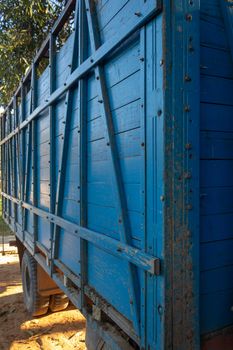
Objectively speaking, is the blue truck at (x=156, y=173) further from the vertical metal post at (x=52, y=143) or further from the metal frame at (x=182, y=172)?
the vertical metal post at (x=52, y=143)

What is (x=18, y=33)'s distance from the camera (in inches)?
323

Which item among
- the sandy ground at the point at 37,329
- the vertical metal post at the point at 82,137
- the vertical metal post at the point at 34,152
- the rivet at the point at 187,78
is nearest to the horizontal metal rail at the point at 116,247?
the vertical metal post at the point at 82,137

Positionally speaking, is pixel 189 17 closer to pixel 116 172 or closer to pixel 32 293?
pixel 116 172

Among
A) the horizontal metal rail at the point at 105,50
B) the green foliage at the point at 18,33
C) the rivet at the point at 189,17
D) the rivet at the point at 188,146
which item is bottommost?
the rivet at the point at 188,146

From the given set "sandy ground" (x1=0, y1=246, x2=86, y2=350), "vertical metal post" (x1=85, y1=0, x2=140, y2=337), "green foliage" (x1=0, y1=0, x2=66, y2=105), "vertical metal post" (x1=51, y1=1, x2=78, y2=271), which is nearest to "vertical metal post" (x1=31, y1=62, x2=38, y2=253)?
"vertical metal post" (x1=51, y1=1, x2=78, y2=271)

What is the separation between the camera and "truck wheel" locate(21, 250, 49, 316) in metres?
4.61

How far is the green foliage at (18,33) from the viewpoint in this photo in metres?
7.98

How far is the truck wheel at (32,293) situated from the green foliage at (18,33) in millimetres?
5317

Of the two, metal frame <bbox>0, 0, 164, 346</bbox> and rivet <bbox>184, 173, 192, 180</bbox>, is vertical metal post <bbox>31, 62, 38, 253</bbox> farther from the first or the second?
rivet <bbox>184, 173, 192, 180</bbox>

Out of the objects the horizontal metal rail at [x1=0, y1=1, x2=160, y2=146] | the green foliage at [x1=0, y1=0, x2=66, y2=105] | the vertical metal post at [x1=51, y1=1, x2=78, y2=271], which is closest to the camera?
the horizontal metal rail at [x1=0, y1=1, x2=160, y2=146]

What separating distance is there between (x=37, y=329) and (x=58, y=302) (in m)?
0.46

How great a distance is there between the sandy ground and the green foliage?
214 inches

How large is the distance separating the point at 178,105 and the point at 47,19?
772 centimetres

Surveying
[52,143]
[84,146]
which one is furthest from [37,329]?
[84,146]
